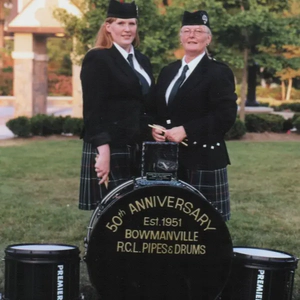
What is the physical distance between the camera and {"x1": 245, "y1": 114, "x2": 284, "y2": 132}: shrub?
19.8 meters

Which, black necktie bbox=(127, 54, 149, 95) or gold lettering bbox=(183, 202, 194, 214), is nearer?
gold lettering bbox=(183, 202, 194, 214)

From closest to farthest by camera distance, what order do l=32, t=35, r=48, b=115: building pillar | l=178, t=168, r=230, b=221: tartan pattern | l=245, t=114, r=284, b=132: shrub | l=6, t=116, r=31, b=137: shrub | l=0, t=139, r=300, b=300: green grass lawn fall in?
l=178, t=168, r=230, b=221: tartan pattern < l=0, t=139, r=300, b=300: green grass lawn < l=6, t=116, r=31, b=137: shrub < l=245, t=114, r=284, b=132: shrub < l=32, t=35, r=48, b=115: building pillar

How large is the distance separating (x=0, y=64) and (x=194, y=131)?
1560 inches

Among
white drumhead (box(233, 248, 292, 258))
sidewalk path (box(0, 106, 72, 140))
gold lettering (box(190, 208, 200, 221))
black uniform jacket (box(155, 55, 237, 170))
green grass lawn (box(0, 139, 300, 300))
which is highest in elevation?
black uniform jacket (box(155, 55, 237, 170))

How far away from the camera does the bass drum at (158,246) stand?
3945mm

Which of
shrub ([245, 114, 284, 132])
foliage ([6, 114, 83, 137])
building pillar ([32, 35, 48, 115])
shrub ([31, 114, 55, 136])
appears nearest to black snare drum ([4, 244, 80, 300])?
foliage ([6, 114, 83, 137])

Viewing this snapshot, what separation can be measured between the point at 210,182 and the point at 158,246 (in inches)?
30.4

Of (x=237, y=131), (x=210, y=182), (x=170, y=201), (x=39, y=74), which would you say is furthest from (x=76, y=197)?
(x=39, y=74)

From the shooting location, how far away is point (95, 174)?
4641mm

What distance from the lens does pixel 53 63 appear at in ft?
144

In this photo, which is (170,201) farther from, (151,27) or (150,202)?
(151,27)

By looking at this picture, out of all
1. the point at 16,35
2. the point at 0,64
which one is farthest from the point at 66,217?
the point at 0,64

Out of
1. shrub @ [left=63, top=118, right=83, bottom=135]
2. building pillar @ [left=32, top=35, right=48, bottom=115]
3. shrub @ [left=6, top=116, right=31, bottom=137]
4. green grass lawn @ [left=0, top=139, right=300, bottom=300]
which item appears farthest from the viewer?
building pillar @ [left=32, top=35, right=48, bottom=115]

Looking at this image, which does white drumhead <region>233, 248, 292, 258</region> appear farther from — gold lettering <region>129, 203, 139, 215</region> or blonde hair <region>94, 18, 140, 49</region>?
blonde hair <region>94, 18, 140, 49</region>
